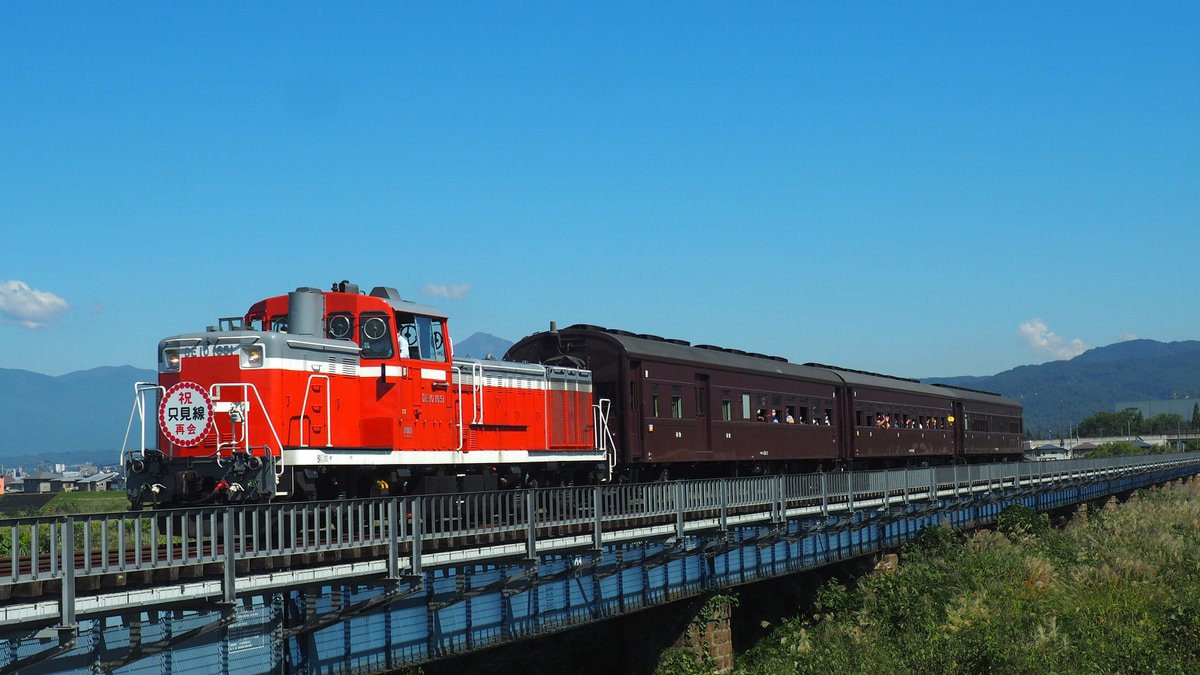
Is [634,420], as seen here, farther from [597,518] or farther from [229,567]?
[229,567]

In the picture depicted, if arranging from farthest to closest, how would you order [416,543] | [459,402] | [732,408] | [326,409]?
[732,408] < [459,402] < [326,409] < [416,543]

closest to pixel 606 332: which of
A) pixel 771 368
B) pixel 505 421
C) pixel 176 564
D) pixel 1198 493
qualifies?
pixel 505 421

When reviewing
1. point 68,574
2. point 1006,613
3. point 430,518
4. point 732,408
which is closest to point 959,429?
point 1006,613

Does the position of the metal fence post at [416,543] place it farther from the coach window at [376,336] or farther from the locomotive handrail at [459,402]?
the locomotive handrail at [459,402]

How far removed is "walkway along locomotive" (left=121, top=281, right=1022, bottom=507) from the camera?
1605 centimetres

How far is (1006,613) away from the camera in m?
31.3

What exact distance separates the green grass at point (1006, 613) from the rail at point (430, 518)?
267 centimetres

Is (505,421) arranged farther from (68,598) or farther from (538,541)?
(68,598)

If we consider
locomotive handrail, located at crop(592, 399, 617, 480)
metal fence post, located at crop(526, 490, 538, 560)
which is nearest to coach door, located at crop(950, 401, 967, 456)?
locomotive handrail, located at crop(592, 399, 617, 480)

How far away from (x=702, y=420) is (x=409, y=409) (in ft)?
38.5

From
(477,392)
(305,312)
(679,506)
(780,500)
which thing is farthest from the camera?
(780,500)

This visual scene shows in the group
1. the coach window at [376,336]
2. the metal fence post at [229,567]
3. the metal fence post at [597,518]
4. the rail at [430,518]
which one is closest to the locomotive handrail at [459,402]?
the rail at [430,518]

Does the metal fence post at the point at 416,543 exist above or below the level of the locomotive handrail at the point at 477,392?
below

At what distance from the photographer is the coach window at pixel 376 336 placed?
18094 millimetres
